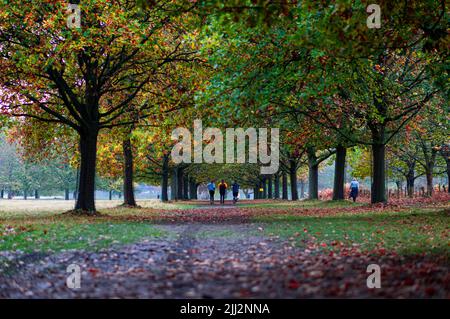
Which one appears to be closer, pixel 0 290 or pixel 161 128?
pixel 0 290

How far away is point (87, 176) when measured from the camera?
21062 millimetres

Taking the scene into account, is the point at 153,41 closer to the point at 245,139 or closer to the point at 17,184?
the point at 245,139

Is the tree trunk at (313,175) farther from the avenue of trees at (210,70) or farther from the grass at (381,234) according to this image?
the grass at (381,234)

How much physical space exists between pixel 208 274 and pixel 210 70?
14136 mm

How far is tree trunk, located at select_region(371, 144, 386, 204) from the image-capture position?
82.6ft

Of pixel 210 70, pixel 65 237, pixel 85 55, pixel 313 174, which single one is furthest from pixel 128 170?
pixel 65 237

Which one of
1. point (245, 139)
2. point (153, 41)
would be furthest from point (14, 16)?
point (245, 139)

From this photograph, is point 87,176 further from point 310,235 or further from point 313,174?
point 313,174

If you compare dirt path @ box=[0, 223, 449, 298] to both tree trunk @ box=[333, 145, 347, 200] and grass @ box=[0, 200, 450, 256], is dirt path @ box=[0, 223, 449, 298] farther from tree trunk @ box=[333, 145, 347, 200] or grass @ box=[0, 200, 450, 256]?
tree trunk @ box=[333, 145, 347, 200]

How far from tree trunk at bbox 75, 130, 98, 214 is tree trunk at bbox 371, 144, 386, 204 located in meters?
13.9

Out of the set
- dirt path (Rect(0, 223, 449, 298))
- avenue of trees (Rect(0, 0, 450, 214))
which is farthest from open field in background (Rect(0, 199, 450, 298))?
avenue of trees (Rect(0, 0, 450, 214))

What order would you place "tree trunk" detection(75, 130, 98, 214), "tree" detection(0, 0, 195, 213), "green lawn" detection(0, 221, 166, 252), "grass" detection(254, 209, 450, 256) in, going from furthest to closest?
"tree trunk" detection(75, 130, 98, 214) < "tree" detection(0, 0, 195, 213) < "green lawn" detection(0, 221, 166, 252) < "grass" detection(254, 209, 450, 256)
